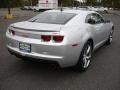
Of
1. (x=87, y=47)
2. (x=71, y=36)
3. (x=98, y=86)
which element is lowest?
→ (x=98, y=86)

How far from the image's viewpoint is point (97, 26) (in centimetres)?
616

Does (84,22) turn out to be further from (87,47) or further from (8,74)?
(8,74)

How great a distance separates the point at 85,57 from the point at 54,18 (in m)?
1.30

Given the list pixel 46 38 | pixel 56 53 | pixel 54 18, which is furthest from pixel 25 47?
pixel 54 18

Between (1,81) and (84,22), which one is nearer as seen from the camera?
(1,81)

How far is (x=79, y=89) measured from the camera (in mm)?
4293

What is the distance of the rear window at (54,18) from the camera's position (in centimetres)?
545

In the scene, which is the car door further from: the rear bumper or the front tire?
the rear bumper

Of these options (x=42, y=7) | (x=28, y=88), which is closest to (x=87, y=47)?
(x=28, y=88)

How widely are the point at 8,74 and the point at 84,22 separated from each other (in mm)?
2212

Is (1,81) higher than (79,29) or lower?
lower

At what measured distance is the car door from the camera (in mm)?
5900

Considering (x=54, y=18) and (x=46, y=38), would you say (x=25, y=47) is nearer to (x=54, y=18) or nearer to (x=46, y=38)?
(x=46, y=38)

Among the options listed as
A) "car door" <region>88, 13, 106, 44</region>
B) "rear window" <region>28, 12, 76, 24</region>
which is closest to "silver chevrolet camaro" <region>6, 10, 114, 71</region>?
"rear window" <region>28, 12, 76, 24</region>
